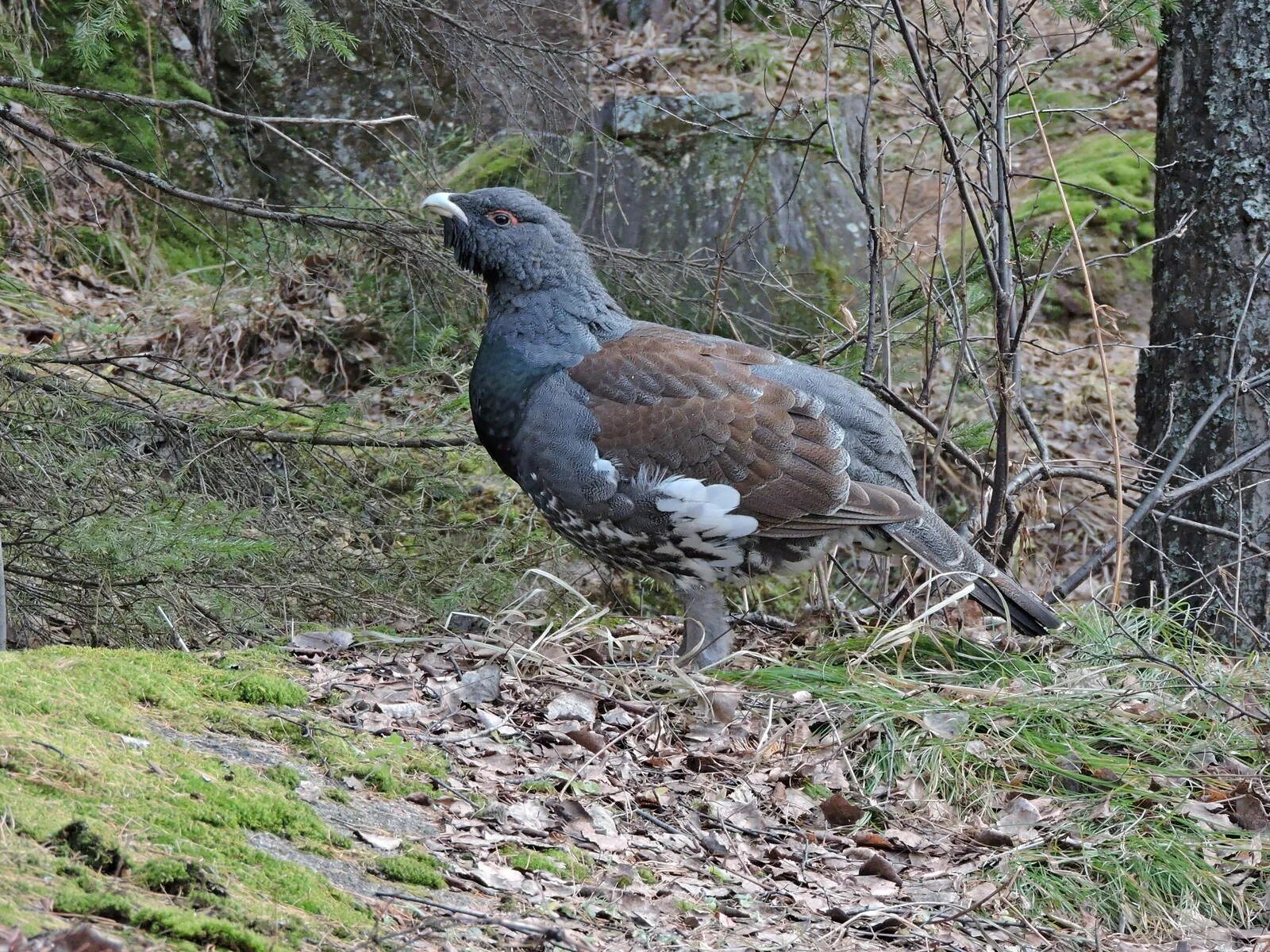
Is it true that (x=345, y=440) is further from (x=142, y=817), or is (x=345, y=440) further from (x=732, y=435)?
(x=142, y=817)

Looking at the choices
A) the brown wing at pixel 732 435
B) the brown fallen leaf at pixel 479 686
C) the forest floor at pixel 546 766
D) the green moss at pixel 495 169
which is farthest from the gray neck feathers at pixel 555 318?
the green moss at pixel 495 169

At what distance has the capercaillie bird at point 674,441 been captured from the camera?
5.03m

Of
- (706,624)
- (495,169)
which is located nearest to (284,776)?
(706,624)

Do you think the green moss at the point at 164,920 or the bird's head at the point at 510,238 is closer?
the green moss at the point at 164,920

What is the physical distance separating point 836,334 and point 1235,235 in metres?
2.14

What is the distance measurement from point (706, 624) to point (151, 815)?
301 centimetres

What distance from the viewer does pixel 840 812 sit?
160 inches

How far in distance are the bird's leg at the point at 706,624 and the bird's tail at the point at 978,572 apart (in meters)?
0.81

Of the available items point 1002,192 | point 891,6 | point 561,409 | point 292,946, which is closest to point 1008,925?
point 292,946

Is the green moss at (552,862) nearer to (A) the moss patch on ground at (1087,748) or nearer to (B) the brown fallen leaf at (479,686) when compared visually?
(B) the brown fallen leaf at (479,686)

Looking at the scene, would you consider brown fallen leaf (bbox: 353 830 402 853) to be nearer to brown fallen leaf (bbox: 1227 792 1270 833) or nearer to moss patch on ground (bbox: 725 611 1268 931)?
moss patch on ground (bbox: 725 611 1268 931)

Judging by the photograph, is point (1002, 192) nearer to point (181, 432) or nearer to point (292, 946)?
point (181, 432)

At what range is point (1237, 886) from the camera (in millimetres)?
3812

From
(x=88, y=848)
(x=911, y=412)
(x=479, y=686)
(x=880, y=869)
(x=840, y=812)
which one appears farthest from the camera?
(x=911, y=412)
